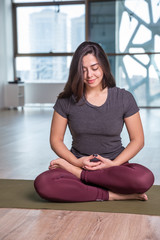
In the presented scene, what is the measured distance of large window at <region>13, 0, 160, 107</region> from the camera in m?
8.45

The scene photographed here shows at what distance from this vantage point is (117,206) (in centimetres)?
177

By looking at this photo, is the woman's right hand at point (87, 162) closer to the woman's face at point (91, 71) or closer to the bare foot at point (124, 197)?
the bare foot at point (124, 197)

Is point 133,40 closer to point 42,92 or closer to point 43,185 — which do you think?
point 42,92

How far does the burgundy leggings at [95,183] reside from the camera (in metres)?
1.78

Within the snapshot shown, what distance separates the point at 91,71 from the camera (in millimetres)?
1882

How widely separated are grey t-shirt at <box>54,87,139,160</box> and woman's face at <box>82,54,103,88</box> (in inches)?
3.9

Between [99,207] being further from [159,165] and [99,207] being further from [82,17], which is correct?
[82,17]

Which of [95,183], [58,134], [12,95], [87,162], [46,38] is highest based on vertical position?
[46,38]

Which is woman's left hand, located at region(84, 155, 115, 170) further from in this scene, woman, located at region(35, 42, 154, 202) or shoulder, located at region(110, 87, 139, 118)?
shoulder, located at region(110, 87, 139, 118)

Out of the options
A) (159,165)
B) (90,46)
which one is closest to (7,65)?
(159,165)

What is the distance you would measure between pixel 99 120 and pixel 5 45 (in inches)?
280

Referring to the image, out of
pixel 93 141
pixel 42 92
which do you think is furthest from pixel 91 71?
pixel 42 92

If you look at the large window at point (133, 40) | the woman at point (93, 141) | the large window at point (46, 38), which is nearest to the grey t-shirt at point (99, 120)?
the woman at point (93, 141)

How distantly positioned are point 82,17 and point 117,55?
121 cm
